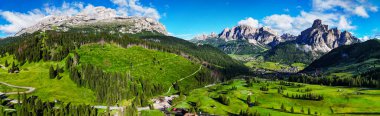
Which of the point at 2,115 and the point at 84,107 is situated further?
the point at 84,107

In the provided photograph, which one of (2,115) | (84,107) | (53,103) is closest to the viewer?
(2,115)

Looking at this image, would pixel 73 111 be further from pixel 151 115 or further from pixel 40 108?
pixel 151 115

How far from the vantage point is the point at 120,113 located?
181 m

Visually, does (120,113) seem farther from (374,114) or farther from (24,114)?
(374,114)

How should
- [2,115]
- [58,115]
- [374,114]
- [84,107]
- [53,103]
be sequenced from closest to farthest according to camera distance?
[2,115] → [58,115] → [84,107] → [53,103] → [374,114]

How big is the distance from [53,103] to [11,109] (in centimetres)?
2671

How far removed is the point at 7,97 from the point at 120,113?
6975 centimetres

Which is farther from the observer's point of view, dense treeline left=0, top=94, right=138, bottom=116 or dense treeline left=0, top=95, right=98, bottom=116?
dense treeline left=0, top=94, right=138, bottom=116

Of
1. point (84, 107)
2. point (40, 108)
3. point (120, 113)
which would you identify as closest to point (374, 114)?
point (120, 113)

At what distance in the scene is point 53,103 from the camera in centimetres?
18788

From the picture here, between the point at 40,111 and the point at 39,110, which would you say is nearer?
the point at 40,111

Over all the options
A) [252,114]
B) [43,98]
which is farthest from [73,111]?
[252,114]

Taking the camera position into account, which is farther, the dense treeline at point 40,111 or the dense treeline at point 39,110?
the dense treeline at point 39,110

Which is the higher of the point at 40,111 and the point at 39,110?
the point at 39,110
